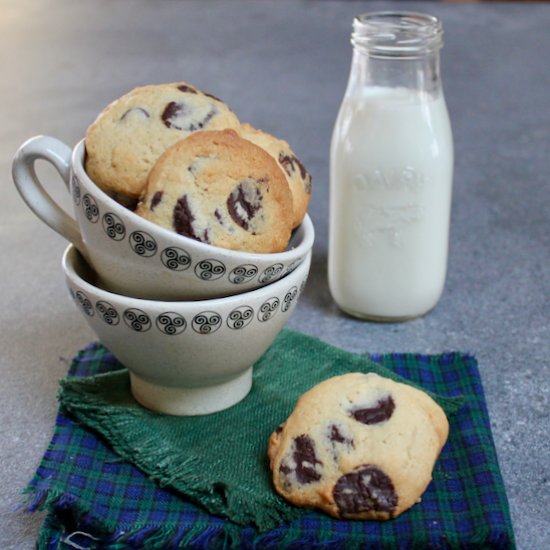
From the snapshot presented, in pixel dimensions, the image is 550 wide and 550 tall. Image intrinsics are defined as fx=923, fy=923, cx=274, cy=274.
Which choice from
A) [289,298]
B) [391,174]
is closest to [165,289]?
[289,298]

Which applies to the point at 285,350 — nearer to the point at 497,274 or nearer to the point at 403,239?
the point at 403,239

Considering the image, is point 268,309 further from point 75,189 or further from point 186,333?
point 75,189

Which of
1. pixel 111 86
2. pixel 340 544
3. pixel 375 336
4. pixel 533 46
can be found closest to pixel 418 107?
pixel 375 336

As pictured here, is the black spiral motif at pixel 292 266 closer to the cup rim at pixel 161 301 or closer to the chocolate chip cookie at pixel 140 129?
the cup rim at pixel 161 301

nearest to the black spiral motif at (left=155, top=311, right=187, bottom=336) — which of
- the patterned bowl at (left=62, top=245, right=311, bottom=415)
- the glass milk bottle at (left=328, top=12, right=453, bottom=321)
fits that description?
the patterned bowl at (left=62, top=245, right=311, bottom=415)

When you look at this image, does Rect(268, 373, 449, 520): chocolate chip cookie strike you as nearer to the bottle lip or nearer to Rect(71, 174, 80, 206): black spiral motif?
Rect(71, 174, 80, 206): black spiral motif

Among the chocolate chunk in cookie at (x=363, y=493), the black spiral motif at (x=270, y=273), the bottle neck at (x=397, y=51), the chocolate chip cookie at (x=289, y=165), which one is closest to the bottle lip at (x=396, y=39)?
the bottle neck at (x=397, y=51)
